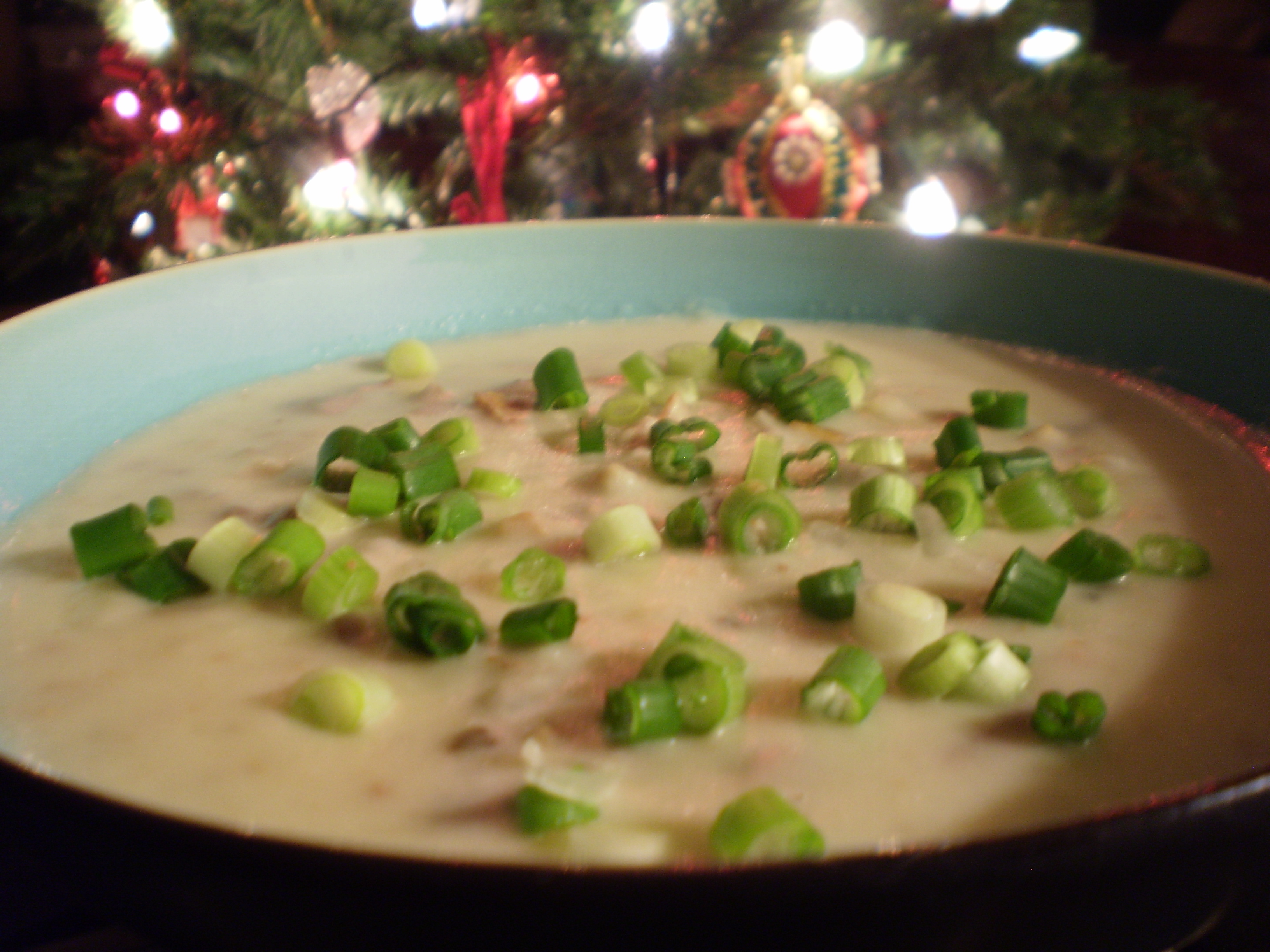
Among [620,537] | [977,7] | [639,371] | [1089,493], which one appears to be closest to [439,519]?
[620,537]

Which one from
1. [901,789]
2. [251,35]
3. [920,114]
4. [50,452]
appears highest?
[251,35]

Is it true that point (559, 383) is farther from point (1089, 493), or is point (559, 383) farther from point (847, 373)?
point (1089, 493)

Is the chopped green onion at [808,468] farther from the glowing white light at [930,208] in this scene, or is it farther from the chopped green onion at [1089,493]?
the glowing white light at [930,208]

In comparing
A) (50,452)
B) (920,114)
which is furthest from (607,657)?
(920,114)

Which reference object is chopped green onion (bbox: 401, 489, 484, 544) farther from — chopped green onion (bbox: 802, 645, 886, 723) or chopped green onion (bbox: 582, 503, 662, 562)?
chopped green onion (bbox: 802, 645, 886, 723)

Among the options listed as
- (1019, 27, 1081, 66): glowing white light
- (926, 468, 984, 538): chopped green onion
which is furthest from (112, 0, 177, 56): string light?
(1019, 27, 1081, 66): glowing white light

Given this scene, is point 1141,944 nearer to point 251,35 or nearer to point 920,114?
point 251,35
